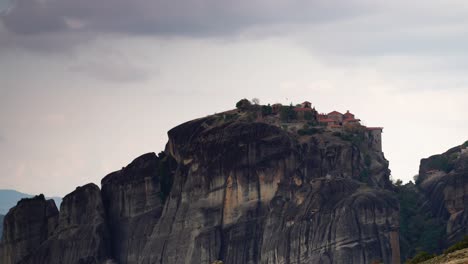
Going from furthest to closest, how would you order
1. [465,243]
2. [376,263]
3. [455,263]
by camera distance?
[376,263] < [465,243] < [455,263]

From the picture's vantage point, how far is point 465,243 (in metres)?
163

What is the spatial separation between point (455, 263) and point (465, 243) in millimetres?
47239

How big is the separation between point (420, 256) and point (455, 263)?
55347mm

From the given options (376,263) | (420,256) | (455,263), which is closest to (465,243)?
(420,256)

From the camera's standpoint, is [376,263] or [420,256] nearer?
[420,256]

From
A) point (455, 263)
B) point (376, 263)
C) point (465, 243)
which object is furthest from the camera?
point (376, 263)

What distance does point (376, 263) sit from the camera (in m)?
187

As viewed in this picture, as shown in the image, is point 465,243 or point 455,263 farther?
point 465,243

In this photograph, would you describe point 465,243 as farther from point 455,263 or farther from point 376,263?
point 455,263

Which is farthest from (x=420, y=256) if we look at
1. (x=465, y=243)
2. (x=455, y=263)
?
(x=455, y=263)

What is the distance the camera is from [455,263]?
11681 cm

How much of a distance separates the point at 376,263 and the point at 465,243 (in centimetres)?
2505

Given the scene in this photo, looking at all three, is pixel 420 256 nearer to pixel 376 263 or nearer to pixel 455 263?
pixel 376 263
